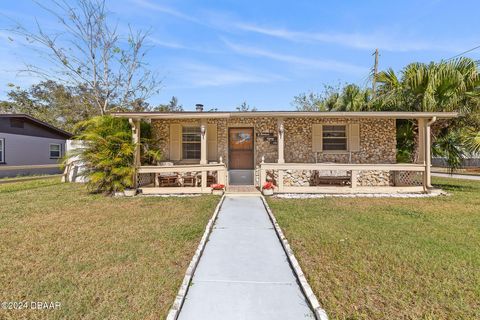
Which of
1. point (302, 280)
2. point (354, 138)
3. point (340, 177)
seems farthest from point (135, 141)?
point (354, 138)

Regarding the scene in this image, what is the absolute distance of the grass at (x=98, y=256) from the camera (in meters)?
2.52

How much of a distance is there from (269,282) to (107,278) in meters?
2.00

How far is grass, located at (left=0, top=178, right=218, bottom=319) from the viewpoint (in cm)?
252

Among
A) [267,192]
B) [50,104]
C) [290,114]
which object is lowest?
[267,192]

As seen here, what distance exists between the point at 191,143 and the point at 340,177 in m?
6.31

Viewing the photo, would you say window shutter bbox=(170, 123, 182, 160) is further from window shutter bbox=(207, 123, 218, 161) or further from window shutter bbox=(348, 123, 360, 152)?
window shutter bbox=(348, 123, 360, 152)

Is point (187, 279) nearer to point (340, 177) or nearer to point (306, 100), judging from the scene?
point (340, 177)

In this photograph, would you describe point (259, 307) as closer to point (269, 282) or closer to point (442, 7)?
point (269, 282)

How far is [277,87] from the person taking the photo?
72.5ft

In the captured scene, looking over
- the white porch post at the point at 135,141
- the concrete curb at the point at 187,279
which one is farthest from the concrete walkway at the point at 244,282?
the white porch post at the point at 135,141

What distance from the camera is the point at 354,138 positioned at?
1025 centimetres

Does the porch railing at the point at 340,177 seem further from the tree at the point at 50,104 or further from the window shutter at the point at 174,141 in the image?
the tree at the point at 50,104

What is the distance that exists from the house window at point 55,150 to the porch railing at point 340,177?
1614cm

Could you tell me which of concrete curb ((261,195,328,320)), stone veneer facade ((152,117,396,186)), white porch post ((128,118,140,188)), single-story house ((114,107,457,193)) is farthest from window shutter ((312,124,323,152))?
white porch post ((128,118,140,188))
